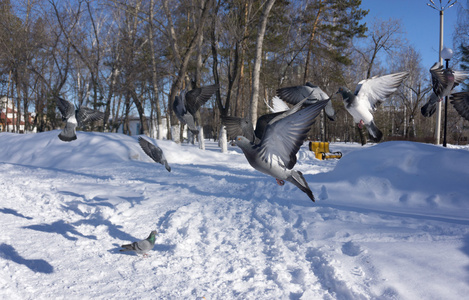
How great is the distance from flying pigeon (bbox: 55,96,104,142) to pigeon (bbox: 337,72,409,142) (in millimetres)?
3144

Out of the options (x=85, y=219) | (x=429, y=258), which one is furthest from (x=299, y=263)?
(x=85, y=219)

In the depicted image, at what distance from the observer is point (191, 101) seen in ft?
10.5

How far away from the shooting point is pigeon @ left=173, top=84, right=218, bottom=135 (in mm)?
3107

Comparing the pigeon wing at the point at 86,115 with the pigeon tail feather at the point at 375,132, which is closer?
the pigeon tail feather at the point at 375,132

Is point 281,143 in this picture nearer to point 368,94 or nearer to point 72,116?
point 368,94

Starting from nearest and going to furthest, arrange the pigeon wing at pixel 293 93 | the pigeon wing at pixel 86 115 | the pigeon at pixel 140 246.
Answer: the pigeon wing at pixel 293 93
the pigeon wing at pixel 86 115
the pigeon at pixel 140 246

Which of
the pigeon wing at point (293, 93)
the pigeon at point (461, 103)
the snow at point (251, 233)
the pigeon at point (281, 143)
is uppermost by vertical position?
the pigeon wing at point (293, 93)

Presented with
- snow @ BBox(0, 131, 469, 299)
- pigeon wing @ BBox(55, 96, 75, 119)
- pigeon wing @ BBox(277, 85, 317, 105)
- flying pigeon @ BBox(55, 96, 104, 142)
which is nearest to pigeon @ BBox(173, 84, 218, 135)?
pigeon wing @ BBox(277, 85, 317, 105)

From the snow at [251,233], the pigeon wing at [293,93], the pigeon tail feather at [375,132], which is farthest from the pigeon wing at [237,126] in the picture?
the snow at [251,233]

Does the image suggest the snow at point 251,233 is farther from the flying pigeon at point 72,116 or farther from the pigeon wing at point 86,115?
the pigeon wing at point 86,115

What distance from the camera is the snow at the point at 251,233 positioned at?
3.85 m

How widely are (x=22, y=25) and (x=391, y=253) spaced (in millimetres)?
24672

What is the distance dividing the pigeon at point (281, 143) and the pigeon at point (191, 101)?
4.28 ft

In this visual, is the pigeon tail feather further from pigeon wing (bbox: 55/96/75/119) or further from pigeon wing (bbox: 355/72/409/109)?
pigeon wing (bbox: 55/96/75/119)
